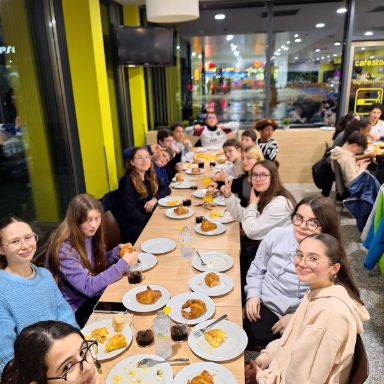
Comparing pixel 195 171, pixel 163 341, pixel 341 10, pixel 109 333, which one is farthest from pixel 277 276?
pixel 341 10

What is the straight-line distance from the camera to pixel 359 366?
1.29m

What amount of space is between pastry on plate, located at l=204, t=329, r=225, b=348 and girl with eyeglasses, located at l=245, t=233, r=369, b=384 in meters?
0.24

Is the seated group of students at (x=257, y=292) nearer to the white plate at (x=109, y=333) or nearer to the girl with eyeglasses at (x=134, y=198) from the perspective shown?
the white plate at (x=109, y=333)

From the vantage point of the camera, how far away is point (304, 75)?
21.6 ft

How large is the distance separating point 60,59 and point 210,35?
11.5ft

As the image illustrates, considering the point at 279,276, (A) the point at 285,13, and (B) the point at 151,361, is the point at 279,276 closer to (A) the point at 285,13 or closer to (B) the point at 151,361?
(B) the point at 151,361

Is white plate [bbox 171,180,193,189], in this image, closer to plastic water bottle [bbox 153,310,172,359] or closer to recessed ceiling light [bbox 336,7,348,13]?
plastic water bottle [bbox 153,310,172,359]

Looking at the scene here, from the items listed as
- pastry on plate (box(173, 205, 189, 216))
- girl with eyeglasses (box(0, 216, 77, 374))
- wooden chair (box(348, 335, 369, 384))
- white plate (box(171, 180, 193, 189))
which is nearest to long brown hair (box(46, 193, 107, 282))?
girl with eyeglasses (box(0, 216, 77, 374))

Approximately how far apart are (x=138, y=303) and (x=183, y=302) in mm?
234

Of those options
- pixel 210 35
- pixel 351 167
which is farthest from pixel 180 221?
pixel 210 35

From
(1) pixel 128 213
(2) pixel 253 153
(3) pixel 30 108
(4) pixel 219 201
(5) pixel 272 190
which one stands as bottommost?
(1) pixel 128 213

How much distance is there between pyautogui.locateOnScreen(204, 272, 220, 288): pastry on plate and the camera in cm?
190

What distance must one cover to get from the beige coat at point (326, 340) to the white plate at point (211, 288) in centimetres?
52

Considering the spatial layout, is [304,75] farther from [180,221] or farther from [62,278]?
[62,278]
